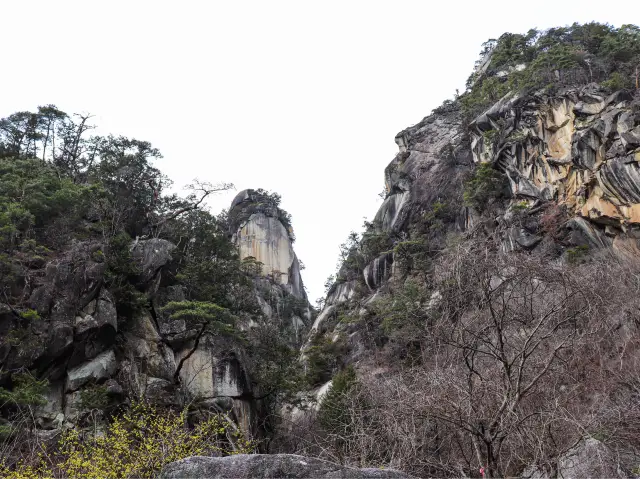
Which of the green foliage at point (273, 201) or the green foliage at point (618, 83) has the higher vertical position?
the green foliage at point (273, 201)

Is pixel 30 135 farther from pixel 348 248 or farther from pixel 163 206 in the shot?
pixel 348 248

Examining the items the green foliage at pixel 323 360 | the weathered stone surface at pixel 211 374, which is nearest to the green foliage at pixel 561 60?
the green foliage at pixel 323 360

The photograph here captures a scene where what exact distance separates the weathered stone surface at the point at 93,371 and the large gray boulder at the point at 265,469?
12.3 m

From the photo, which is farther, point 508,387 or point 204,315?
point 204,315

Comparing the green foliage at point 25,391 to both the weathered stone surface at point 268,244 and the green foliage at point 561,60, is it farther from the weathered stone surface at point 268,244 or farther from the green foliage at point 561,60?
the weathered stone surface at point 268,244

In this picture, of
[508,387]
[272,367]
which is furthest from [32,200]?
[508,387]

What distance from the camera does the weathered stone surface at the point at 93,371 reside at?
47.0ft

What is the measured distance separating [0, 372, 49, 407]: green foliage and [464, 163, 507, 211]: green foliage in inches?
894

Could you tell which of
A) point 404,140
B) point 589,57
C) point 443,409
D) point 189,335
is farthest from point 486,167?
point 443,409

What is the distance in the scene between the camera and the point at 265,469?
3705 millimetres

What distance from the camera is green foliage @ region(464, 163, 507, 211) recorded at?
90.2 ft

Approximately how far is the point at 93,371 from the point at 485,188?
21759 millimetres

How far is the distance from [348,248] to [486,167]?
1728 cm

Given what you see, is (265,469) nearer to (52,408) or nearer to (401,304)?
(52,408)
